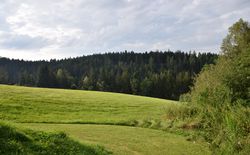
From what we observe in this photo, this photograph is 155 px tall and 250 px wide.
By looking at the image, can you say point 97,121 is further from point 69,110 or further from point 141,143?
point 141,143

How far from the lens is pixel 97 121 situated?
3653 cm

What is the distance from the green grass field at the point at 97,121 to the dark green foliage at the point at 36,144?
195 centimetres

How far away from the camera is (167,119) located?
126 feet

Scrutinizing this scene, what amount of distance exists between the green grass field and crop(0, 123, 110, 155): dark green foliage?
76.7 inches

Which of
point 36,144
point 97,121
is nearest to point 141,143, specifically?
point 36,144

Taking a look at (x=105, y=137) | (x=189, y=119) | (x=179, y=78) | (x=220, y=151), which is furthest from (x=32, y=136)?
(x=179, y=78)

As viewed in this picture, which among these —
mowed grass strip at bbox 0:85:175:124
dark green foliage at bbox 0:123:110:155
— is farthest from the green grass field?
dark green foliage at bbox 0:123:110:155

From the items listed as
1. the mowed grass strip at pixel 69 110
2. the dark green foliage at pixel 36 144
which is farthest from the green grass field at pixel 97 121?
the dark green foliage at pixel 36 144

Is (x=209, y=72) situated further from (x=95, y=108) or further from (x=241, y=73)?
(x=95, y=108)

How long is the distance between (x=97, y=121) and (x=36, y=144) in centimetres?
2254

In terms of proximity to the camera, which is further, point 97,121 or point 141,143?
point 97,121

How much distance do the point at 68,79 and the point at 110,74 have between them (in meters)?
16.3

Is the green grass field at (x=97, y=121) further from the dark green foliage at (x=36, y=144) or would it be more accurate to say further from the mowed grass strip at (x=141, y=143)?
the dark green foliage at (x=36, y=144)

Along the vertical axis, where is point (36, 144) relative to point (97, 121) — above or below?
above
